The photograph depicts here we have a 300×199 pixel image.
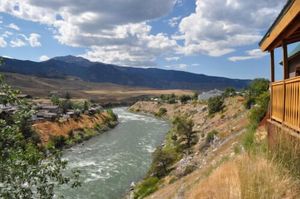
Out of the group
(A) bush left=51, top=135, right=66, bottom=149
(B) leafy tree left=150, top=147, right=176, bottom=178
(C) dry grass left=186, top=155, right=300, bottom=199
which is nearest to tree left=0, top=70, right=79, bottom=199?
(C) dry grass left=186, top=155, right=300, bottom=199

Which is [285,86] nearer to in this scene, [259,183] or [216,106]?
[259,183]

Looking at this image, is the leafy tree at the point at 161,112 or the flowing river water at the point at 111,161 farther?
the leafy tree at the point at 161,112

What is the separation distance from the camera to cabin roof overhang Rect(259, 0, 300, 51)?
26.1ft

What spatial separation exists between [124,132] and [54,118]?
42.1 feet

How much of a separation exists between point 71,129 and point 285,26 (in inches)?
2305

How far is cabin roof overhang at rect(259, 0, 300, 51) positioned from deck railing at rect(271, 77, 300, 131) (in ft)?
4.25

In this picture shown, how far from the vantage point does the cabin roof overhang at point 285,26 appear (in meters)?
7.94

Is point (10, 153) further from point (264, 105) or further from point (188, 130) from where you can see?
point (188, 130)

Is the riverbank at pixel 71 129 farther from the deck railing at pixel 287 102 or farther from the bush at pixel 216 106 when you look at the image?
the deck railing at pixel 287 102

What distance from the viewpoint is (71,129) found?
64625 millimetres

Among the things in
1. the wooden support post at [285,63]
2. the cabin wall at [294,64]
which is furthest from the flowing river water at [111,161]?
the wooden support post at [285,63]

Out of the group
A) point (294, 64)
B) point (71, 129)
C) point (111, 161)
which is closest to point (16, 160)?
point (294, 64)

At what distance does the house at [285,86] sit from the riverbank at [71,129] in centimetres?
3988

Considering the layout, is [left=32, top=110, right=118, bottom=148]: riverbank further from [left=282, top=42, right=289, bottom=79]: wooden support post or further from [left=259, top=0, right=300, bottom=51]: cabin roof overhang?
[left=282, top=42, right=289, bottom=79]: wooden support post
